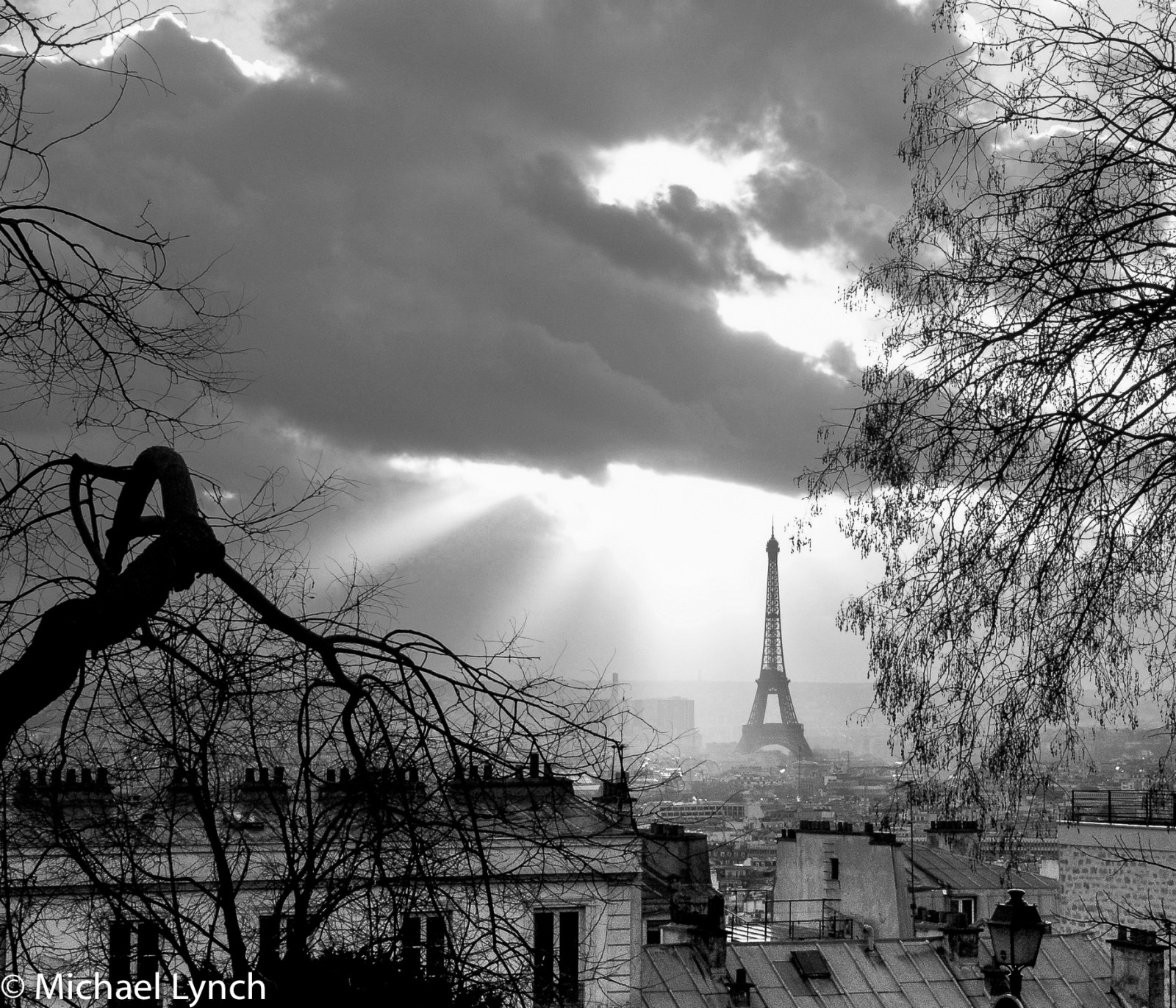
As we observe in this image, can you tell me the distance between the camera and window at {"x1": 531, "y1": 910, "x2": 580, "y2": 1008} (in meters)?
4.88

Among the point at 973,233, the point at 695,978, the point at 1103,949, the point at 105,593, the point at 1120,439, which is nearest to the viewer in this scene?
the point at 105,593

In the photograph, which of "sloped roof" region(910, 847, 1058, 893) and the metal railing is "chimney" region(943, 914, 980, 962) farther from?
"sloped roof" region(910, 847, 1058, 893)

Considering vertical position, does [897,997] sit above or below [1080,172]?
below

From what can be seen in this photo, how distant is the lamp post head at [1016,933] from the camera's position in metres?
8.93

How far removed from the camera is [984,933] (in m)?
24.9

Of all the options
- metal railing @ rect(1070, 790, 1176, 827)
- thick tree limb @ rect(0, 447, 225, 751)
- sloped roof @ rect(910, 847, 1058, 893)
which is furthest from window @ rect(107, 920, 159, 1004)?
sloped roof @ rect(910, 847, 1058, 893)

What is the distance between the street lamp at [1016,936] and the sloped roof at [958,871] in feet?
74.3

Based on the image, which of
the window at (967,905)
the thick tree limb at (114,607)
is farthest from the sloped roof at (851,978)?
the thick tree limb at (114,607)

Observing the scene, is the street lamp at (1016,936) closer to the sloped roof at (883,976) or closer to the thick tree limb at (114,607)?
the thick tree limb at (114,607)

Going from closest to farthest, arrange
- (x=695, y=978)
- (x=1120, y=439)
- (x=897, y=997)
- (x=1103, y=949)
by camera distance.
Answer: (x=1120, y=439) < (x=695, y=978) < (x=897, y=997) < (x=1103, y=949)

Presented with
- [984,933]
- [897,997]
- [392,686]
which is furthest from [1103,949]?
[392,686]

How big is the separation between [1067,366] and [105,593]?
138 inches

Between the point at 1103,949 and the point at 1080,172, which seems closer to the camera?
the point at 1080,172

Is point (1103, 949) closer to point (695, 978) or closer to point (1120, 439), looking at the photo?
point (695, 978)
